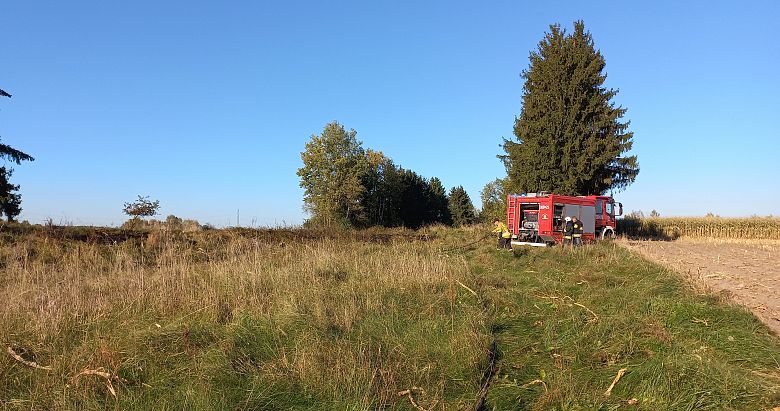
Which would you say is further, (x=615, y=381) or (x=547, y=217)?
(x=547, y=217)

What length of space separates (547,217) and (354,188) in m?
27.1

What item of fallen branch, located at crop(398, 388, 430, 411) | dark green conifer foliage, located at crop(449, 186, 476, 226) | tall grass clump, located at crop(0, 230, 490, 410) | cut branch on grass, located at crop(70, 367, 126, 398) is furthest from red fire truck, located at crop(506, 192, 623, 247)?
dark green conifer foliage, located at crop(449, 186, 476, 226)

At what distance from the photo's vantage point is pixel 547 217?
22203mm

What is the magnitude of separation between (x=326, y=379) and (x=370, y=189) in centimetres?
4981

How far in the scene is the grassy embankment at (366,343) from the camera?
4230mm

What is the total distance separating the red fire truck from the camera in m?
22.2

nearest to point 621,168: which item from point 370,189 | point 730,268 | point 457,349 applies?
point 730,268

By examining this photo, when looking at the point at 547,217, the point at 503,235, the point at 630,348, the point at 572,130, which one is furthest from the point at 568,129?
the point at 630,348

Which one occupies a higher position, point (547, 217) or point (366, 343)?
point (547, 217)

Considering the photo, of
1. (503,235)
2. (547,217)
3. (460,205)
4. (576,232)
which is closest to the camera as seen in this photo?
(503,235)

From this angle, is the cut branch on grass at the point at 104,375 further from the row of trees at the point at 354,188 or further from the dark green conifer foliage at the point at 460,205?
the dark green conifer foliage at the point at 460,205

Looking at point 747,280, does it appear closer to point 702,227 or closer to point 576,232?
point 576,232

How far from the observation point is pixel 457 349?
17.1 ft

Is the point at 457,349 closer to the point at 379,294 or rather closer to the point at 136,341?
the point at 379,294
